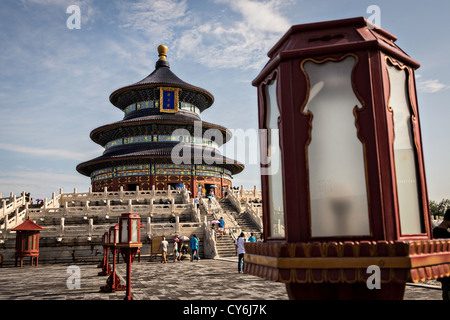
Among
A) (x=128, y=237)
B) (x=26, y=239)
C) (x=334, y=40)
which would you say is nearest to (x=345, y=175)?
(x=334, y=40)

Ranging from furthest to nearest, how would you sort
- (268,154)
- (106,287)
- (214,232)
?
(214,232), (106,287), (268,154)

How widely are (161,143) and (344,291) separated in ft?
123

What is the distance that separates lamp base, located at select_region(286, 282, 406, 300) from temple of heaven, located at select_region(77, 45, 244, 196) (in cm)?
3460

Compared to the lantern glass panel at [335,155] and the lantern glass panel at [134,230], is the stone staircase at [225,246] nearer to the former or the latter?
the lantern glass panel at [134,230]

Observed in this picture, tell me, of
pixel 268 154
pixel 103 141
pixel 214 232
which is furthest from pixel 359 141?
pixel 103 141

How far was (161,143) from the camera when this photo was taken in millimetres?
A: 39312

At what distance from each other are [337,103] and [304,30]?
60 centimetres

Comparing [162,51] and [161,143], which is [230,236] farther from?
[162,51]

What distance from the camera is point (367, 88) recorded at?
8.23 ft

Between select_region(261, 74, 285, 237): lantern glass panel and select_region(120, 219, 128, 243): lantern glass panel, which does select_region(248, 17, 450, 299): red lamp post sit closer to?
select_region(261, 74, 285, 237): lantern glass panel

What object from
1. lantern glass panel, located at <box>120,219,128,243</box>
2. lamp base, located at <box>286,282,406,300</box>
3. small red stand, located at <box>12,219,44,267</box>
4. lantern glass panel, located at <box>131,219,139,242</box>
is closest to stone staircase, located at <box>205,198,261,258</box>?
small red stand, located at <box>12,219,44,267</box>

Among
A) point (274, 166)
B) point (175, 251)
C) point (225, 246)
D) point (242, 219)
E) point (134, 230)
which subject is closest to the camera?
point (274, 166)

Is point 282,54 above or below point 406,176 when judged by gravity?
above
